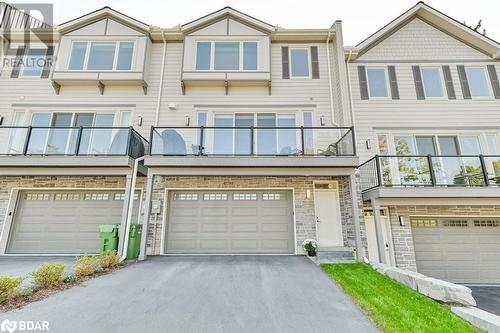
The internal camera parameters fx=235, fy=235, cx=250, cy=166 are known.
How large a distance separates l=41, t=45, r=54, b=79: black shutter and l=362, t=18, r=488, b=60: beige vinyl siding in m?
13.6

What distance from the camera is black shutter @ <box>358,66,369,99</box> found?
9867mm

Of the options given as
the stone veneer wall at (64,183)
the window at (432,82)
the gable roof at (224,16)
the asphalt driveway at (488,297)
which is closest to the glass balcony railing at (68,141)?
the stone veneer wall at (64,183)

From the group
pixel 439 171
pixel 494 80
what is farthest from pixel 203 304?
pixel 494 80

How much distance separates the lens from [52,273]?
4.96 m

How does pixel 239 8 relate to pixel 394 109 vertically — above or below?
above

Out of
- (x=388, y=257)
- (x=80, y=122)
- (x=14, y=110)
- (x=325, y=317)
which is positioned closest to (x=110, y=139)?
(x=80, y=122)

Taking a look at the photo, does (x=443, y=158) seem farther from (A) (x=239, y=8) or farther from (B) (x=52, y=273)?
(B) (x=52, y=273)

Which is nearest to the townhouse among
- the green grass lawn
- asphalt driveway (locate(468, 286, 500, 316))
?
asphalt driveway (locate(468, 286, 500, 316))

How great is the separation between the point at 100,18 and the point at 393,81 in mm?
13007

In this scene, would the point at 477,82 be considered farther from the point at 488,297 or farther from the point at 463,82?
the point at 488,297

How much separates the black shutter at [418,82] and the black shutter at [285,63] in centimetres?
539

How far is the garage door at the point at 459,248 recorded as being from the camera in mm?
8234

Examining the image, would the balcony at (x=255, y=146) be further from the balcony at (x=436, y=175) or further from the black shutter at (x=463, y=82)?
the black shutter at (x=463, y=82)

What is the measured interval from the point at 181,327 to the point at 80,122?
9.44m
